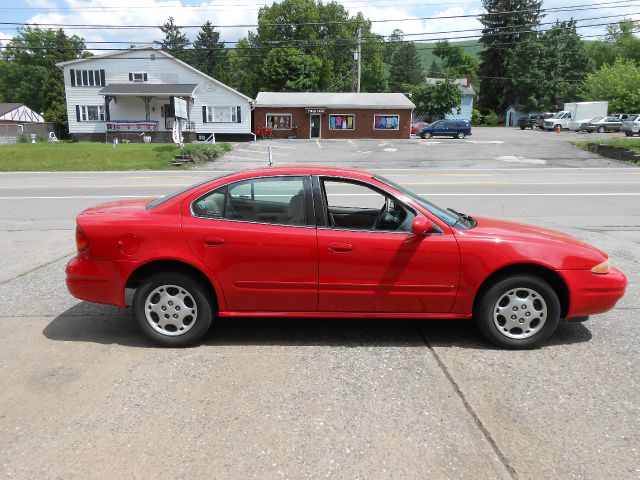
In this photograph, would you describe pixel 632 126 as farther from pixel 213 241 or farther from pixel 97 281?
pixel 97 281

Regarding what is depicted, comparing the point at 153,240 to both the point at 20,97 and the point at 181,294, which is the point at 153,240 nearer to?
the point at 181,294

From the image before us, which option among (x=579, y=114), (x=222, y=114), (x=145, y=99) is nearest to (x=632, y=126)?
(x=579, y=114)

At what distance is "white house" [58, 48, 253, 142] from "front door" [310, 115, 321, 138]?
5.67m

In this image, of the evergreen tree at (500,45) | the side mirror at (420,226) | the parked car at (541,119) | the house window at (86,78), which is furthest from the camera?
the evergreen tree at (500,45)

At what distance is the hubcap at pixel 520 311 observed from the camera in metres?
4.25

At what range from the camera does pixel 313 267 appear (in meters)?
4.21

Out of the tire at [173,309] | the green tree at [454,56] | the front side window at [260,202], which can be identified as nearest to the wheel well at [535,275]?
the front side window at [260,202]

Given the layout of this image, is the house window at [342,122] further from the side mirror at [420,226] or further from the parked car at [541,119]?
the side mirror at [420,226]

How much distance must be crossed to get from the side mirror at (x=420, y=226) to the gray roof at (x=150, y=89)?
41.5 m

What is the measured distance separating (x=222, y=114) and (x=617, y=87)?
45.9 m

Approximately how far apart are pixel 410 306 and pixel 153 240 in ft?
7.10

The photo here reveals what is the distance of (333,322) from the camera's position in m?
5.03

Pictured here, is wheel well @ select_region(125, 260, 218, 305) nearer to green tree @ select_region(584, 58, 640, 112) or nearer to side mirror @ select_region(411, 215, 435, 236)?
side mirror @ select_region(411, 215, 435, 236)

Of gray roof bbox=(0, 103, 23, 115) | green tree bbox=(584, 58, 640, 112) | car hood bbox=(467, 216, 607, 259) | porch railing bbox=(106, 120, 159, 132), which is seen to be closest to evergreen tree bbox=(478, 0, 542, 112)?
green tree bbox=(584, 58, 640, 112)
